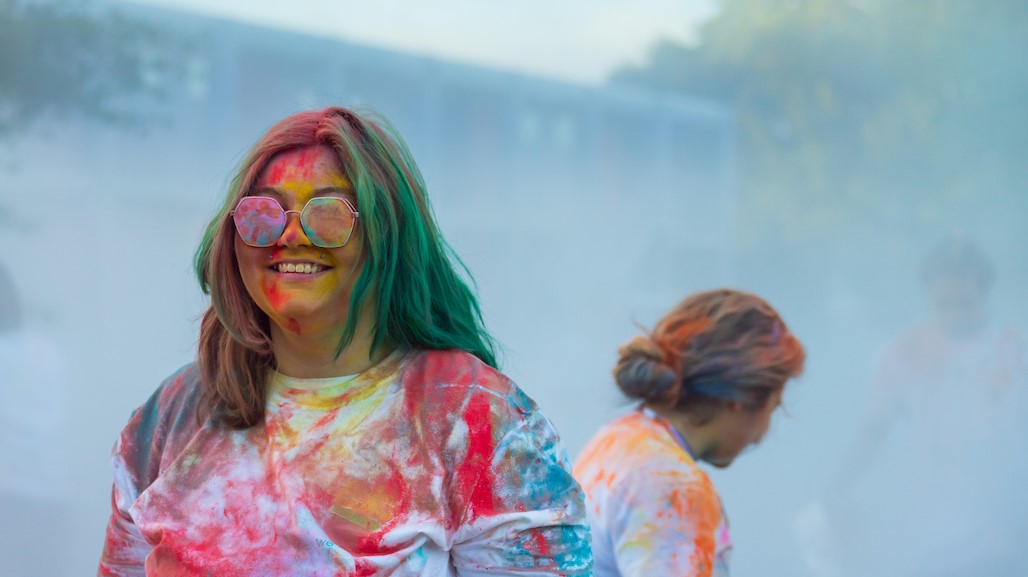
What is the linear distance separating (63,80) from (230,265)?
194 cm

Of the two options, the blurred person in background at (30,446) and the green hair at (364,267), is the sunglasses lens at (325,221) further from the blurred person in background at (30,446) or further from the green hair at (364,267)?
the blurred person in background at (30,446)

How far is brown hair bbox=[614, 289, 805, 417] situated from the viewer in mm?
1871

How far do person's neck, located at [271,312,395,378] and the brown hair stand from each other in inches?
28.6

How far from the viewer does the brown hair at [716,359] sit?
6.14 feet

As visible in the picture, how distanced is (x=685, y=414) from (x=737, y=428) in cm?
10

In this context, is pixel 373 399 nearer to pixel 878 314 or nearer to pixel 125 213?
pixel 125 213

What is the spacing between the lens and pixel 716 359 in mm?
1880

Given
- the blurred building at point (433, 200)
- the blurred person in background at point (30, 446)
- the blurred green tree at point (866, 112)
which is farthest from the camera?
the blurred green tree at point (866, 112)

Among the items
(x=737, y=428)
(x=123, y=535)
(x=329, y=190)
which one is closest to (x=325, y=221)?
(x=329, y=190)

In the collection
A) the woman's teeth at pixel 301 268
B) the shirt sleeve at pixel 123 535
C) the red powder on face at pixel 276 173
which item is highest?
the red powder on face at pixel 276 173

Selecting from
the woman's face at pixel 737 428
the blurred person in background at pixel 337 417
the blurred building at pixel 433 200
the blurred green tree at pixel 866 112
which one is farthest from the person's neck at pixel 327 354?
the blurred green tree at pixel 866 112

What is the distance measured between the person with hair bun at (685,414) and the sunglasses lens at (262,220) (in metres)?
0.75

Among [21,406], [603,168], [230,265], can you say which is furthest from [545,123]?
[230,265]

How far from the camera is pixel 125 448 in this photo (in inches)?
51.1
